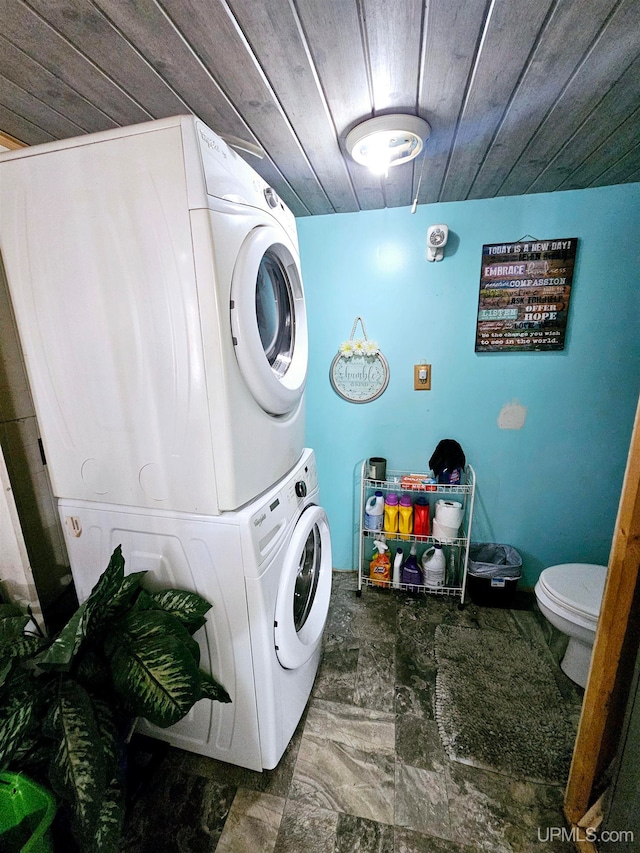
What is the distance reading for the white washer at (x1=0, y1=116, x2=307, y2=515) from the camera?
0.76 m

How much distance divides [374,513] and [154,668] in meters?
1.34

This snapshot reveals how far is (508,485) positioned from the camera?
187cm

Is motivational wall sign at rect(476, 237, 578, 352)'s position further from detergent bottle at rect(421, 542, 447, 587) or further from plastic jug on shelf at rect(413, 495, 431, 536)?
detergent bottle at rect(421, 542, 447, 587)

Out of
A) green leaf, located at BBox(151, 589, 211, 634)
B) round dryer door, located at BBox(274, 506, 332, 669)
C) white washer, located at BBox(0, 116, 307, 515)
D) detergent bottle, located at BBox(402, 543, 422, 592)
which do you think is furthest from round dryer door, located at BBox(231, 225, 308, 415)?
detergent bottle, located at BBox(402, 543, 422, 592)

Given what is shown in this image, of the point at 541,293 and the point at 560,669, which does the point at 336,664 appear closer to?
the point at 560,669

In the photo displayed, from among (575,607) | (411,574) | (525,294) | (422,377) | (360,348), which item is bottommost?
(411,574)

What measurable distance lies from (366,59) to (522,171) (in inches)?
36.1

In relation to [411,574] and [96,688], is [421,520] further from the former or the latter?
[96,688]

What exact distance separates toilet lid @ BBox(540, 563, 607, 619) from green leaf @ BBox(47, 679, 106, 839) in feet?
5.23

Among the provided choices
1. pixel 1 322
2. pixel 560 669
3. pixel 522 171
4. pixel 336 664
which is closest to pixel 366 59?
pixel 522 171

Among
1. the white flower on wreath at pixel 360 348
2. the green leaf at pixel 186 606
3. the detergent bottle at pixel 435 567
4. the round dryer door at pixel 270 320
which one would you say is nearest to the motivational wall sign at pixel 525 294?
the white flower on wreath at pixel 360 348

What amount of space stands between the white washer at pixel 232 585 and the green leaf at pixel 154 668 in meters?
0.16

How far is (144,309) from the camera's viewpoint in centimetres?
82

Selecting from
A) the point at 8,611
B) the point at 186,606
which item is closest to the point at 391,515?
the point at 186,606
